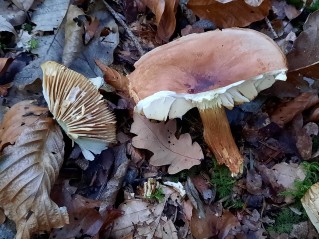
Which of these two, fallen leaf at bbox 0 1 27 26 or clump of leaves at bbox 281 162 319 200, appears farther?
fallen leaf at bbox 0 1 27 26

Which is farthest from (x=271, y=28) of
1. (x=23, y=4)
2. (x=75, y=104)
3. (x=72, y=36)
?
(x=23, y=4)

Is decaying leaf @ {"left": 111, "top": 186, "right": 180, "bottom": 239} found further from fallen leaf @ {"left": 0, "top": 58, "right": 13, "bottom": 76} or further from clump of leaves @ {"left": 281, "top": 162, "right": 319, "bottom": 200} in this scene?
fallen leaf @ {"left": 0, "top": 58, "right": 13, "bottom": 76}

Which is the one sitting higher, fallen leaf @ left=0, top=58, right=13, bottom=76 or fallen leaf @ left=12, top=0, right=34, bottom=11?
fallen leaf @ left=12, top=0, right=34, bottom=11

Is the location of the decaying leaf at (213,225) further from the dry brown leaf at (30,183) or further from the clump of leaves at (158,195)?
the dry brown leaf at (30,183)

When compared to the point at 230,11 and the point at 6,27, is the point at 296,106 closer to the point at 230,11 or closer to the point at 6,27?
the point at 230,11

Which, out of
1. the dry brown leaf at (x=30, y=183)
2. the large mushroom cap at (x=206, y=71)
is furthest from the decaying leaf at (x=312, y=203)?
the dry brown leaf at (x=30, y=183)

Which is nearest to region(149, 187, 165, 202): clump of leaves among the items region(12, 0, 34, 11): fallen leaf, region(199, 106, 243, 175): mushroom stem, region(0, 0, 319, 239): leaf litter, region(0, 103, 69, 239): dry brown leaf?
region(0, 0, 319, 239): leaf litter
